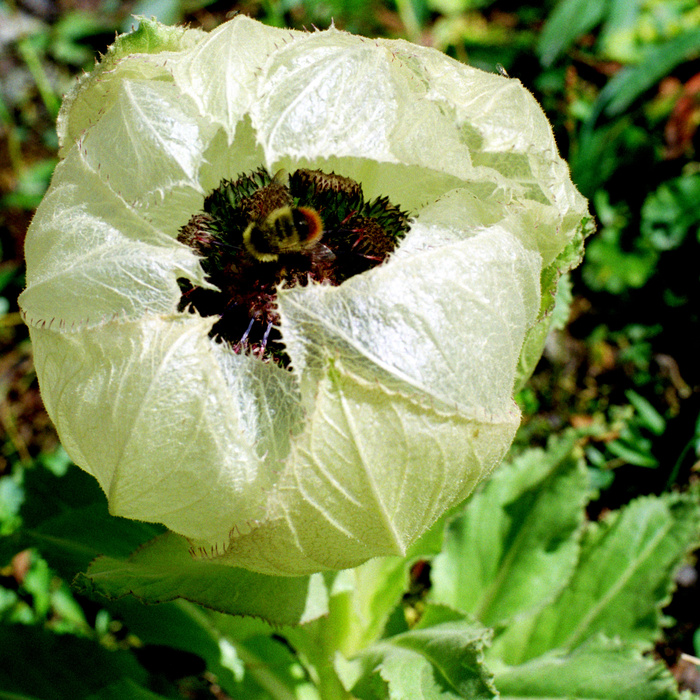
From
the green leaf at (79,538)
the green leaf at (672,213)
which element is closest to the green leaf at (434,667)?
the green leaf at (79,538)

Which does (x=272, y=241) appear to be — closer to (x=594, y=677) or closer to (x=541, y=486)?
(x=541, y=486)

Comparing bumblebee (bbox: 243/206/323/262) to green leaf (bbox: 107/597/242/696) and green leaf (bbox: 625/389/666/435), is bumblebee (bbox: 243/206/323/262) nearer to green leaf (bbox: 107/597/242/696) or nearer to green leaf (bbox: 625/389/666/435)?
green leaf (bbox: 107/597/242/696)

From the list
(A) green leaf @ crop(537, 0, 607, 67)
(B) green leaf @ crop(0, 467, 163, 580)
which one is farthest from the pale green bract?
(A) green leaf @ crop(537, 0, 607, 67)

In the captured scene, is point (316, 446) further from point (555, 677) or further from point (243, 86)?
point (555, 677)

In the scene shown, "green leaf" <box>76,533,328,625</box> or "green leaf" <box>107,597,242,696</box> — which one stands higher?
"green leaf" <box>76,533,328,625</box>

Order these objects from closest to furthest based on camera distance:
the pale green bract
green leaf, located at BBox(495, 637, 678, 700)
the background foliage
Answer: the pale green bract → green leaf, located at BBox(495, 637, 678, 700) → the background foliage

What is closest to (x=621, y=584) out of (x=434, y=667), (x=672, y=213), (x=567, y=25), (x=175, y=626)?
(x=434, y=667)

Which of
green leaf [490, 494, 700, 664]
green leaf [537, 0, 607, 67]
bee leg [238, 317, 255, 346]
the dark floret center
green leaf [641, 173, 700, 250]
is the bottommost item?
green leaf [490, 494, 700, 664]

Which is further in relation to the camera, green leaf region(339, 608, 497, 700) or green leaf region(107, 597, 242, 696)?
green leaf region(107, 597, 242, 696)
